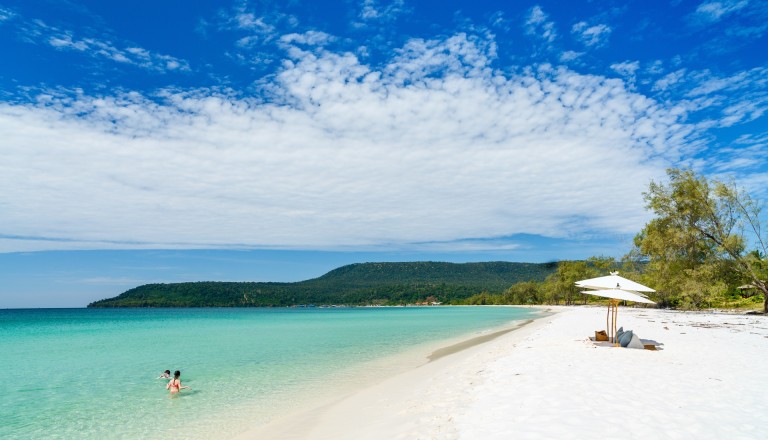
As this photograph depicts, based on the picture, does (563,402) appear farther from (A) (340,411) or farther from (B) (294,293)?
(B) (294,293)

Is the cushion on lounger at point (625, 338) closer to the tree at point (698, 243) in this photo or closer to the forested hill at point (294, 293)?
the tree at point (698, 243)

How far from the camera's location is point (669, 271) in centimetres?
3984

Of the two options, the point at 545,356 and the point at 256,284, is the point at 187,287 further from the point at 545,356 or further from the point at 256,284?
the point at 545,356

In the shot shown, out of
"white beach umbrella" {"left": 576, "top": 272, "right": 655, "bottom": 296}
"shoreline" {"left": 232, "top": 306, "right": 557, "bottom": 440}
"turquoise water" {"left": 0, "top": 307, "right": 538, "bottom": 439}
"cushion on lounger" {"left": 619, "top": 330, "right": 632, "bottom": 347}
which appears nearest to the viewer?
"shoreline" {"left": 232, "top": 306, "right": 557, "bottom": 440}

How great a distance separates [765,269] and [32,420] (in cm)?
4782

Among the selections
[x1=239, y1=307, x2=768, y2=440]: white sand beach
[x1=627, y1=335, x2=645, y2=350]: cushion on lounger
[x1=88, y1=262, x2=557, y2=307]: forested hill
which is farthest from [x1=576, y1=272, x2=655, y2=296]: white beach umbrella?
[x1=88, y1=262, x2=557, y2=307]: forested hill

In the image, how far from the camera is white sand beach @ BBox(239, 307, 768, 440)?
6170 millimetres

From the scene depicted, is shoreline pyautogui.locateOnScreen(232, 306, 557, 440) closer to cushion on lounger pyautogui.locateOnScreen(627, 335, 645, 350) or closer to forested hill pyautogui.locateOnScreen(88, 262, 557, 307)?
cushion on lounger pyautogui.locateOnScreen(627, 335, 645, 350)

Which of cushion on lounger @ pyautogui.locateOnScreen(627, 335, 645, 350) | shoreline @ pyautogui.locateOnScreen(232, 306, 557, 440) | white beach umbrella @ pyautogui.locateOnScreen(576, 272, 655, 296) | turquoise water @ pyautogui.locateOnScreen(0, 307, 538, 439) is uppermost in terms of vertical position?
white beach umbrella @ pyautogui.locateOnScreen(576, 272, 655, 296)

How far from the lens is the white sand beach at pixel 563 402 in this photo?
20.2 ft

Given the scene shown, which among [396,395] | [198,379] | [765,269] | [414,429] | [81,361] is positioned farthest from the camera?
[765,269]

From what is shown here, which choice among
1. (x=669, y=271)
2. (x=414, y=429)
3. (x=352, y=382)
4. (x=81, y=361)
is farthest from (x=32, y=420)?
(x=669, y=271)

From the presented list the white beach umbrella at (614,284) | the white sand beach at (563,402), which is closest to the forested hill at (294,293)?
the white beach umbrella at (614,284)

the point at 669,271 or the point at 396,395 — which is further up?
the point at 669,271
